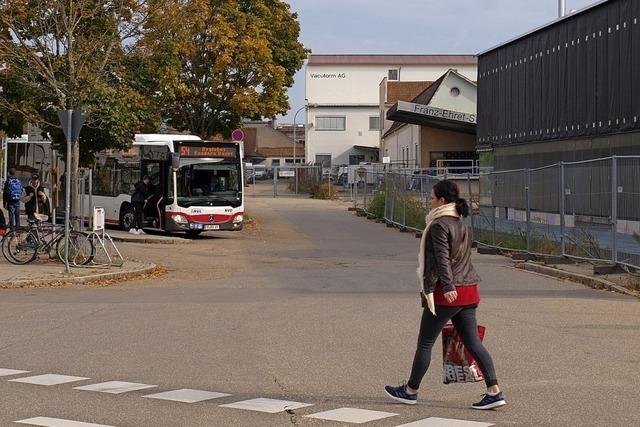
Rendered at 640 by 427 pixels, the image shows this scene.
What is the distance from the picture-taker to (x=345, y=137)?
331 feet

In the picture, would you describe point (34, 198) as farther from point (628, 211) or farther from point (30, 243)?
point (628, 211)

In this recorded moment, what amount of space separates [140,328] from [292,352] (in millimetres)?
2660

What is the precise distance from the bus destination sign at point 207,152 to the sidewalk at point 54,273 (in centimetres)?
855

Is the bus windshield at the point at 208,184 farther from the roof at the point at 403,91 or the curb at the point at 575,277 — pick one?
the roof at the point at 403,91

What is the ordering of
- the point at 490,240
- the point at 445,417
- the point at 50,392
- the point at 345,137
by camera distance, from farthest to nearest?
the point at 345,137 < the point at 490,240 < the point at 50,392 < the point at 445,417

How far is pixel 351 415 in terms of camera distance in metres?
7.27

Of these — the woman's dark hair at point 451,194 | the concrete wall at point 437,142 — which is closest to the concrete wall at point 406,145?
the concrete wall at point 437,142

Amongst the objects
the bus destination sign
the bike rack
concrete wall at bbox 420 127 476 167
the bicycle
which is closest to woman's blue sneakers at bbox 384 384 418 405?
the bike rack

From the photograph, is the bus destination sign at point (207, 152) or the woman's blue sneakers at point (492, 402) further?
the bus destination sign at point (207, 152)

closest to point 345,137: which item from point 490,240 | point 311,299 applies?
point 490,240

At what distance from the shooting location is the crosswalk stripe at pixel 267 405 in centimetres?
752

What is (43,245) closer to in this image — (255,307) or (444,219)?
(255,307)

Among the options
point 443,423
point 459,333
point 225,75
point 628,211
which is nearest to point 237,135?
point 225,75

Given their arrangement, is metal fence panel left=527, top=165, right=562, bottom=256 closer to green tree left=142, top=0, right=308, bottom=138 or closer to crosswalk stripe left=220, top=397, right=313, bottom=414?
crosswalk stripe left=220, top=397, right=313, bottom=414
